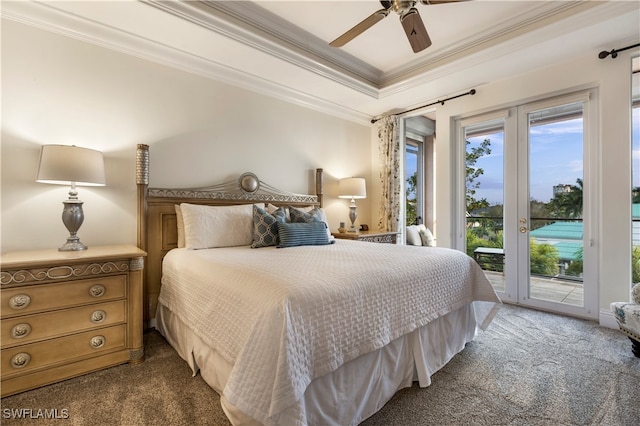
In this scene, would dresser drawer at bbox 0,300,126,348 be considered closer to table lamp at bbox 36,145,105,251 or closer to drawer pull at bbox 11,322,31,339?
drawer pull at bbox 11,322,31,339

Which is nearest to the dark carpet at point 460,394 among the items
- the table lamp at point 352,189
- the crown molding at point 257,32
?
the table lamp at point 352,189

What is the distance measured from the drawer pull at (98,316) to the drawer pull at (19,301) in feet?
1.12

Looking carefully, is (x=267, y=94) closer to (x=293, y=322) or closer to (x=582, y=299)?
(x=293, y=322)

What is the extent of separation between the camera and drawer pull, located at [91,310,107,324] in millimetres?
1900

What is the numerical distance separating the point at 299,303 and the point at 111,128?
8.12 ft

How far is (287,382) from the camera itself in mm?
1100

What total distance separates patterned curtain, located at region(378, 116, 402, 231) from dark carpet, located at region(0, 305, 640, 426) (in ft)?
8.01

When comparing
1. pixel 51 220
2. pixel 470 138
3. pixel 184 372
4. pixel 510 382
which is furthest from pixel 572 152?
pixel 51 220

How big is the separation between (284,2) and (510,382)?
11.3 feet

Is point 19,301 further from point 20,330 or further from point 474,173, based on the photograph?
point 474,173

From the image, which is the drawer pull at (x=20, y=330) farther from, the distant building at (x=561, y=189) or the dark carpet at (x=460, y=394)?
the distant building at (x=561, y=189)

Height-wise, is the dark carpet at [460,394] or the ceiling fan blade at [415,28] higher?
the ceiling fan blade at [415,28]

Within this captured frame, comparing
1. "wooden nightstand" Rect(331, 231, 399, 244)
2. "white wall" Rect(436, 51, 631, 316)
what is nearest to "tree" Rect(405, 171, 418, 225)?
"wooden nightstand" Rect(331, 231, 399, 244)

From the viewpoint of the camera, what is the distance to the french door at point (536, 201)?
9.69ft
